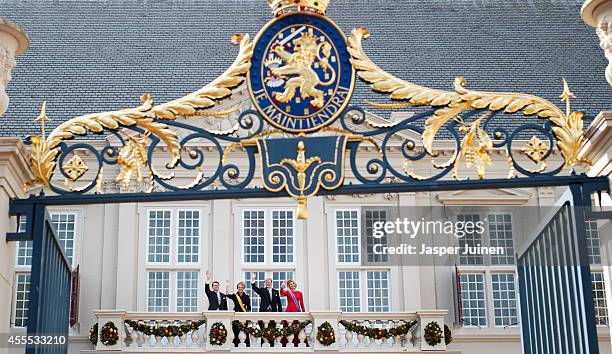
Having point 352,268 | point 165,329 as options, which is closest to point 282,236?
point 352,268

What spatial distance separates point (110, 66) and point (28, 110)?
2.49m

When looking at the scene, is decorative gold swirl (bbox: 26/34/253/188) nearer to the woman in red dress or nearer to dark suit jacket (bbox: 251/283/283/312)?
dark suit jacket (bbox: 251/283/283/312)

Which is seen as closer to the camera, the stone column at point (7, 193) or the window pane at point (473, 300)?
the stone column at point (7, 193)

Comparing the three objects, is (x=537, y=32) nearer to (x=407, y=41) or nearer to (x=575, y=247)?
(x=407, y=41)

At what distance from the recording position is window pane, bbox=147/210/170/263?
85.0 feet

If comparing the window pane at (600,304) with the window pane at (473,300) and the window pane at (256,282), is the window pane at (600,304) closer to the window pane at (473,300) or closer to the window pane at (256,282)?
the window pane at (473,300)

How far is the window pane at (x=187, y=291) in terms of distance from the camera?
84.6 ft

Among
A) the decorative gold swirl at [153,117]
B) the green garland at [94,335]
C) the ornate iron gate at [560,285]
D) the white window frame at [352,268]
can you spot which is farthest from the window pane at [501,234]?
the decorative gold swirl at [153,117]

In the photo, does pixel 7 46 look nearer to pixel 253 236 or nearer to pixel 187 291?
pixel 187 291

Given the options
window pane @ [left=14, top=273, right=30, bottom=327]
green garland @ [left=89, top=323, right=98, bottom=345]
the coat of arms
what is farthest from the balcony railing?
the coat of arms

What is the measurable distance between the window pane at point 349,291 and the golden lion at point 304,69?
1492cm

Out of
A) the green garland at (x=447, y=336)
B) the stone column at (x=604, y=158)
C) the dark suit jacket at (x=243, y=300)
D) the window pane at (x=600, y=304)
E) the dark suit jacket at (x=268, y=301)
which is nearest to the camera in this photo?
the stone column at (x=604, y=158)

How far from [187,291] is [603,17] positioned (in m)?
16.2

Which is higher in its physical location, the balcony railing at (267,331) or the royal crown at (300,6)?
the royal crown at (300,6)
